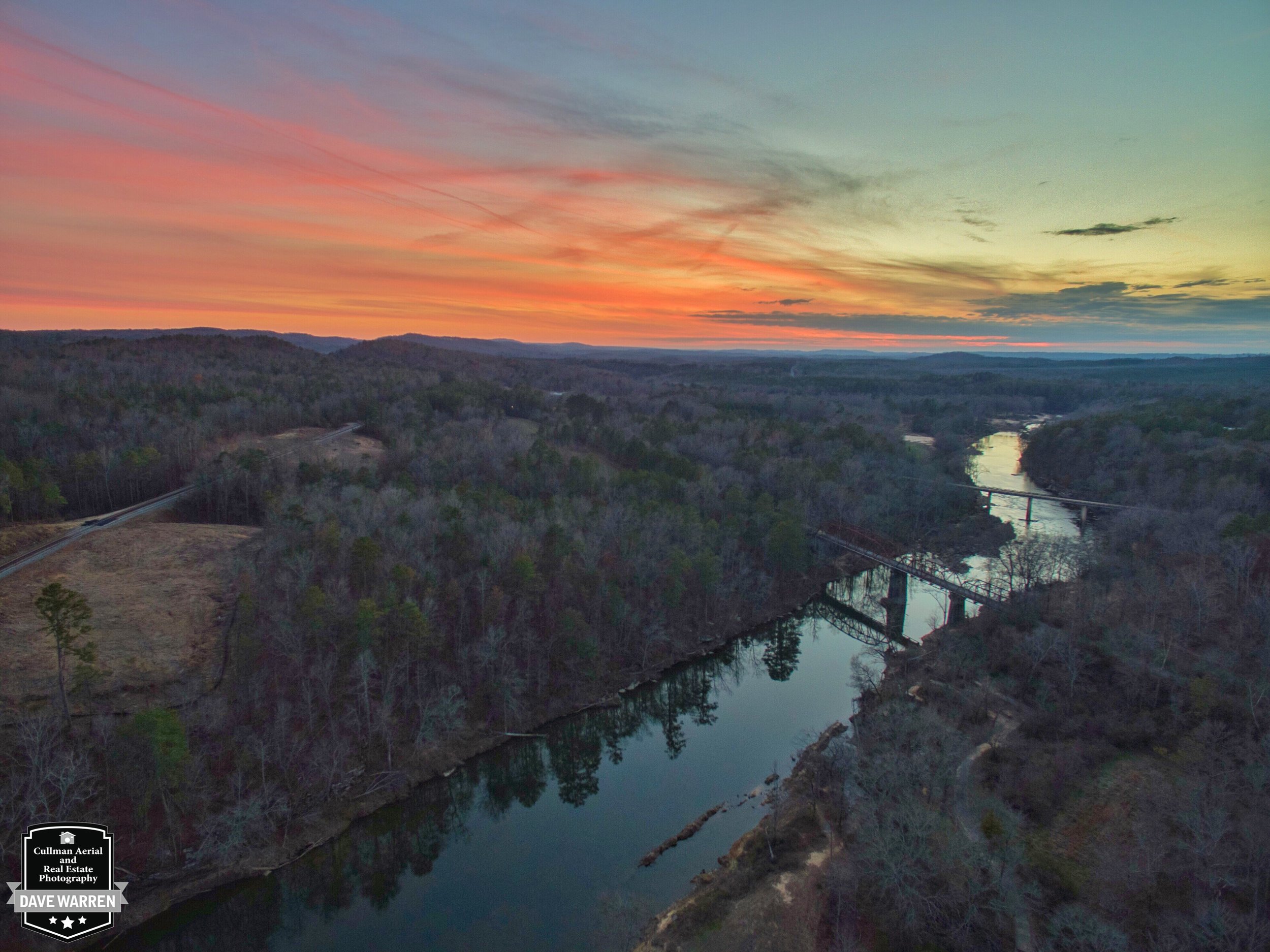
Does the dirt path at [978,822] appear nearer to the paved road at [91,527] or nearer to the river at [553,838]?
the river at [553,838]

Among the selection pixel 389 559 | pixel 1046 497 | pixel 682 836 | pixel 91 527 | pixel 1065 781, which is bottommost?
pixel 682 836

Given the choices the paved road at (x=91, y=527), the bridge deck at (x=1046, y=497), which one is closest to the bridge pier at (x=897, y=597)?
the bridge deck at (x=1046, y=497)

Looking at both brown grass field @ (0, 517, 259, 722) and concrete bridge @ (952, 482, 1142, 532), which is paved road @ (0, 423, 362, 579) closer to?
brown grass field @ (0, 517, 259, 722)

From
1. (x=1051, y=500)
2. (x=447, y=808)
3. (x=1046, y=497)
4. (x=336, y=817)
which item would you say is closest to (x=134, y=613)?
(x=336, y=817)

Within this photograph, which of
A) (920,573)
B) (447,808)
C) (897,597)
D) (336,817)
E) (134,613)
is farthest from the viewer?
(897,597)

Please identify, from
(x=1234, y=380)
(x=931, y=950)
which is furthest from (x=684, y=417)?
(x=1234, y=380)

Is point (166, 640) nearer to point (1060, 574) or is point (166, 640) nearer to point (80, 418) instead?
point (80, 418)

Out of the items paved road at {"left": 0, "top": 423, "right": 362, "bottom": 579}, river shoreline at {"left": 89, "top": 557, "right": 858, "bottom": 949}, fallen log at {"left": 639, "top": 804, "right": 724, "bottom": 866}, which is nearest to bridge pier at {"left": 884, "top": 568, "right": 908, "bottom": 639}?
river shoreline at {"left": 89, "top": 557, "right": 858, "bottom": 949}

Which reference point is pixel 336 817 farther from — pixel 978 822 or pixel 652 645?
pixel 978 822
